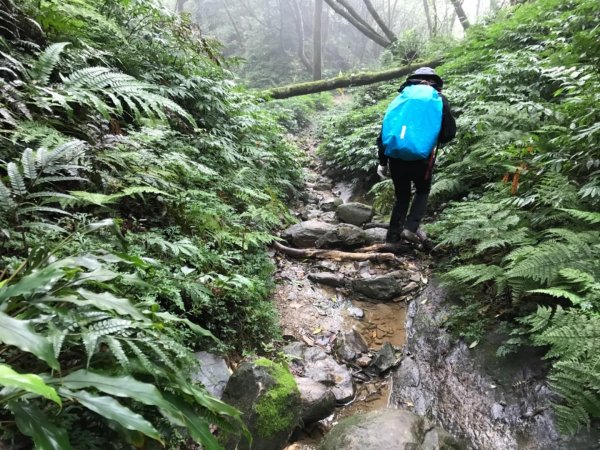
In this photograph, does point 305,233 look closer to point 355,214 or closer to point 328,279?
point 328,279

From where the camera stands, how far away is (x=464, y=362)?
128 inches

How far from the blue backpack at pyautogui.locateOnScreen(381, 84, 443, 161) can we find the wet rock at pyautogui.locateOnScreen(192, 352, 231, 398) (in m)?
3.18

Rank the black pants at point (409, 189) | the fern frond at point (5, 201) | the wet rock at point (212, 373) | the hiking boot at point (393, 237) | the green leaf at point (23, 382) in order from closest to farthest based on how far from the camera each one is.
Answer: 1. the green leaf at point (23, 382)
2. the fern frond at point (5, 201)
3. the wet rock at point (212, 373)
4. the black pants at point (409, 189)
5. the hiking boot at point (393, 237)

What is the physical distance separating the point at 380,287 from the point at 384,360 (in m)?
1.17

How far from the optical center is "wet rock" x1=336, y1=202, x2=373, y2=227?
21.5ft

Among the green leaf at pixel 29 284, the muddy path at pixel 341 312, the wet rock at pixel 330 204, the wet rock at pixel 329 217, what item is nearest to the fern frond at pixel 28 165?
the green leaf at pixel 29 284

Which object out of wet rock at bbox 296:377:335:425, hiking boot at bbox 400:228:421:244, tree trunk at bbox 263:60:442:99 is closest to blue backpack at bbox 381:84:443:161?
hiking boot at bbox 400:228:421:244

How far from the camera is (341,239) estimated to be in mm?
5707

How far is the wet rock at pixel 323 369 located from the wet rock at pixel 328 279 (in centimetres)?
130

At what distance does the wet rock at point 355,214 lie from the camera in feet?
21.5

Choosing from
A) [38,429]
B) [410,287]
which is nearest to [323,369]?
[410,287]

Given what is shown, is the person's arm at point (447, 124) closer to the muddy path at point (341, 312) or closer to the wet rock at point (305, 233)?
the muddy path at point (341, 312)

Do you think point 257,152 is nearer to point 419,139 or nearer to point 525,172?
point 419,139

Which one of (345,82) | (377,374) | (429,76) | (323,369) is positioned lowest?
(377,374)
